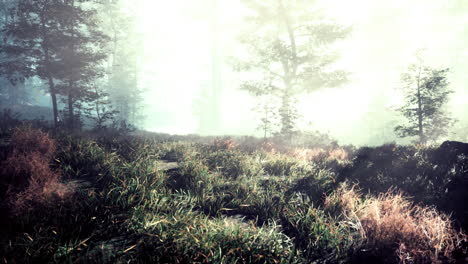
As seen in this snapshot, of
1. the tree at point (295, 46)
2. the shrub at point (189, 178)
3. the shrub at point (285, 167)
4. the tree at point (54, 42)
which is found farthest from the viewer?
the tree at point (295, 46)

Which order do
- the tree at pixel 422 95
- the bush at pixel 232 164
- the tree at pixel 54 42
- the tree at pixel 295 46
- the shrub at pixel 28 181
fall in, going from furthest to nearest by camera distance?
the tree at pixel 295 46 < the tree at pixel 54 42 < the tree at pixel 422 95 < the bush at pixel 232 164 < the shrub at pixel 28 181

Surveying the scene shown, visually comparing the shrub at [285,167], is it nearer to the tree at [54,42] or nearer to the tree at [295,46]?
the tree at [295,46]

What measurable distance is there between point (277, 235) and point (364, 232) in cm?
144

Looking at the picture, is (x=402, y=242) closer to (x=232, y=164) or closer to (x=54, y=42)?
(x=232, y=164)

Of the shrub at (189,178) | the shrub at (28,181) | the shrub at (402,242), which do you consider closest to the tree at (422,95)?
the shrub at (402,242)

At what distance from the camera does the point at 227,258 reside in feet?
9.62

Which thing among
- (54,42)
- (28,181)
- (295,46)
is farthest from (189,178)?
(295,46)

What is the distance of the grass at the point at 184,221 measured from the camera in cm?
305

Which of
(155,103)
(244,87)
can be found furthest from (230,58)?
(155,103)

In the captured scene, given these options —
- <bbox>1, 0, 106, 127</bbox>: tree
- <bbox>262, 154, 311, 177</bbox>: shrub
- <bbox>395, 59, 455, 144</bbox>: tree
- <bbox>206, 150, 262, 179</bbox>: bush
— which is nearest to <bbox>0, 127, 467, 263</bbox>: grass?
<bbox>206, 150, 262, 179</bbox>: bush

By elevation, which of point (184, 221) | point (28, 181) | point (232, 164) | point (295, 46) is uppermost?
point (295, 46)

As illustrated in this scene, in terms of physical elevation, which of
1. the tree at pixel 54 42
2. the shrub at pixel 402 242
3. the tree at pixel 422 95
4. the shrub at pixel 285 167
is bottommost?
the shrub at pixel 402 242

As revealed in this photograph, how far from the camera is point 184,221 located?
3729 millimetres

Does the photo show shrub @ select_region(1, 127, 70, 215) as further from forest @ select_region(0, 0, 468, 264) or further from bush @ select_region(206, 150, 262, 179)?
bush @ select_region(206, 150, 262, 179)
